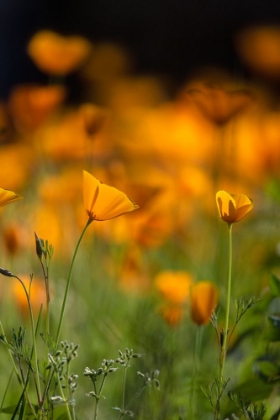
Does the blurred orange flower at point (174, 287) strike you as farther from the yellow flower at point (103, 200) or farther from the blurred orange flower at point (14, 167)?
the blurred orange flower at point (14, 167)

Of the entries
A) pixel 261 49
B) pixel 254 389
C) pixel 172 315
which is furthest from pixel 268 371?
pixel 261 49

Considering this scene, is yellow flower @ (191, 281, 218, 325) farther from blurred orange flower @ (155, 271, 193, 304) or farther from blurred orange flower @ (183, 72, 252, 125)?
blurred orange flower @ (183, 72, 252, 125)

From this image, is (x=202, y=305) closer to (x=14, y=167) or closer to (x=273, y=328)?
(x=273, y=328)

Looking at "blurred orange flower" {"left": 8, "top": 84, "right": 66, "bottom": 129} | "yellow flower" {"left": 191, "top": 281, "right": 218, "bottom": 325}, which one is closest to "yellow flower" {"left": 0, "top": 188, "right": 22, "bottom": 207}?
"yellow flower" {"left": 191, "top": 281, "right": 218, "bottom": 325}

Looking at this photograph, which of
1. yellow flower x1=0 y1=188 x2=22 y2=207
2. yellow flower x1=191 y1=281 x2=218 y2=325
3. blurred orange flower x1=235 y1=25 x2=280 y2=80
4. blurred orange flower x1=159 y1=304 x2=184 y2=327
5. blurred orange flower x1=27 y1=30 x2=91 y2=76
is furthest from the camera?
blurred orange flower x1=235 y1=25 x2=280 y2=80

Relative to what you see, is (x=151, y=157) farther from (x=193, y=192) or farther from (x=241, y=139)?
(x=193, y=192)

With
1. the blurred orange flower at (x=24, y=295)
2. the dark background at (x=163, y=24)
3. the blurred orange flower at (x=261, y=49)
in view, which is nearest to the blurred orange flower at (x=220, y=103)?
the blurred orange flower at (x=24, y=295)
